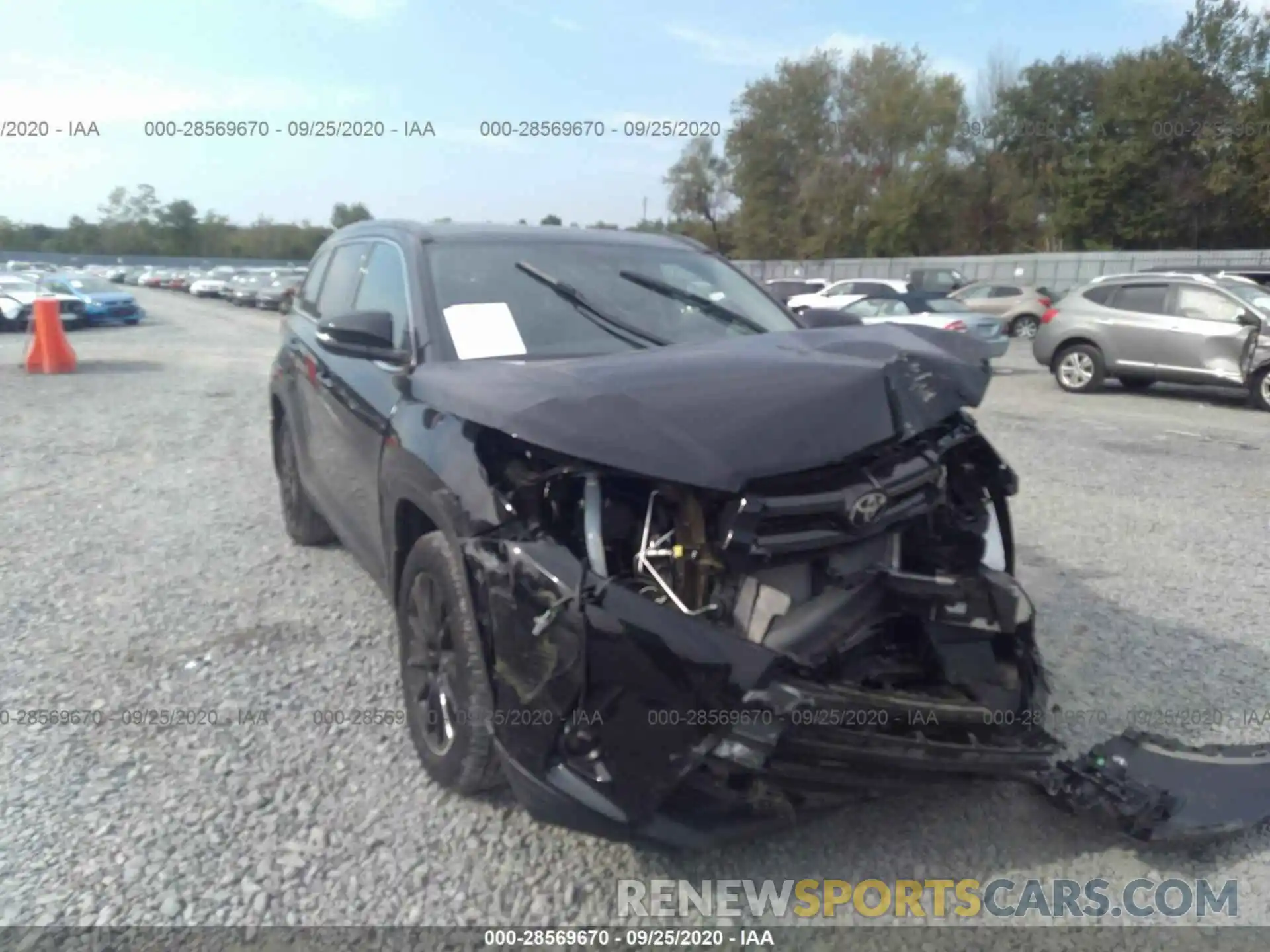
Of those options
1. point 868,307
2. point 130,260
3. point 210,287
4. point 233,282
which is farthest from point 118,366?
point 130,260

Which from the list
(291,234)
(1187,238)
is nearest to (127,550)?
(1187,238)

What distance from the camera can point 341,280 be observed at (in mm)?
5055

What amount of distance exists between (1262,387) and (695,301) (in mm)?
A: 10959

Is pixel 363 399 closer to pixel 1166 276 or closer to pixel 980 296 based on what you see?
pixel 1166 276

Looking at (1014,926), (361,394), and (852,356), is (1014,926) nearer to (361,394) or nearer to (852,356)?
(852,356)

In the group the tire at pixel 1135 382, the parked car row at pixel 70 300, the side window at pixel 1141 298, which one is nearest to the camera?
the side window at pixel 1141 298

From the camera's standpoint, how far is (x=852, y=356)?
314cm

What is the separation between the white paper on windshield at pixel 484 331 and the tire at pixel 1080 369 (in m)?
12.4

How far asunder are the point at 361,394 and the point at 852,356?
1.96 m

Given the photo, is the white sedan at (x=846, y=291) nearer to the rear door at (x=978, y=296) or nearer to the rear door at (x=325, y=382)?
the rear door at (x=978, y=296)

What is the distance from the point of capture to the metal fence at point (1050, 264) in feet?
102

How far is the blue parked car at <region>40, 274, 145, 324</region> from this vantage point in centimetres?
2569

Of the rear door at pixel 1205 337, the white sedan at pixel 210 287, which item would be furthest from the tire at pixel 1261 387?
the white sedan at pixel 210 287

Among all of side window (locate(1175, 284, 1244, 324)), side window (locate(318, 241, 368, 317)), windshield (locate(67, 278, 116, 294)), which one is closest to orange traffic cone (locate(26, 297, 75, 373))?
windshield (locate(67, 278, 116, 294))
